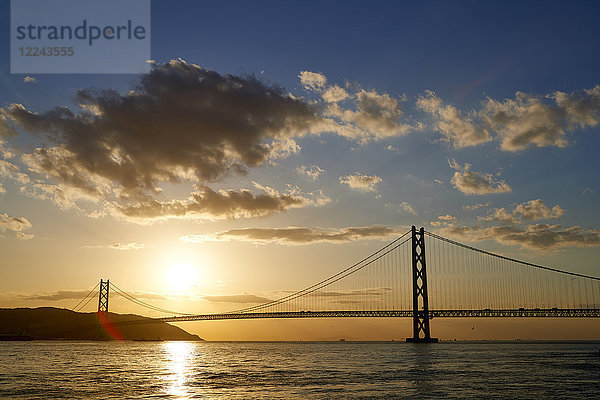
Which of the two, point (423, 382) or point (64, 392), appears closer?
A: point (64, 392)

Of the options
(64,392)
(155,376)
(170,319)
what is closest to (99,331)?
(170,319)

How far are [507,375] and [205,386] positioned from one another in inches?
1085

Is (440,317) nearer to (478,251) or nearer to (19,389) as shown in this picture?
(478,251)

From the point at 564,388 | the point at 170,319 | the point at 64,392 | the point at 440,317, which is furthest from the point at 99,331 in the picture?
the point at 564,388

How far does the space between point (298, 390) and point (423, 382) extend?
1135cm

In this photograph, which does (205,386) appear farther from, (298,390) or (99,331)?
(99,331)

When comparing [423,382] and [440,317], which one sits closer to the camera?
[423,382]

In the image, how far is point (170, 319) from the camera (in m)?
150

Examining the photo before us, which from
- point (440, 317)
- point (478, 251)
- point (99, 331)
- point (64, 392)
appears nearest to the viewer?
point (64, 392)

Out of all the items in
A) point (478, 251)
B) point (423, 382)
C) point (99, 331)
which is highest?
point (478, 251)

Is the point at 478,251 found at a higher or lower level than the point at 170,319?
higher

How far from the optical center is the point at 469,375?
162 feet

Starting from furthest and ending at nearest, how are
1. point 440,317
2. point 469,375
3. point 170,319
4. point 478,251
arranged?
point 170,319 → point 478,251 → point 440,317 → point 469,375

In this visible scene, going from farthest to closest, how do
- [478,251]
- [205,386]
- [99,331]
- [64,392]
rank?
[99,331], [478,251], [205,386], [64,392]
